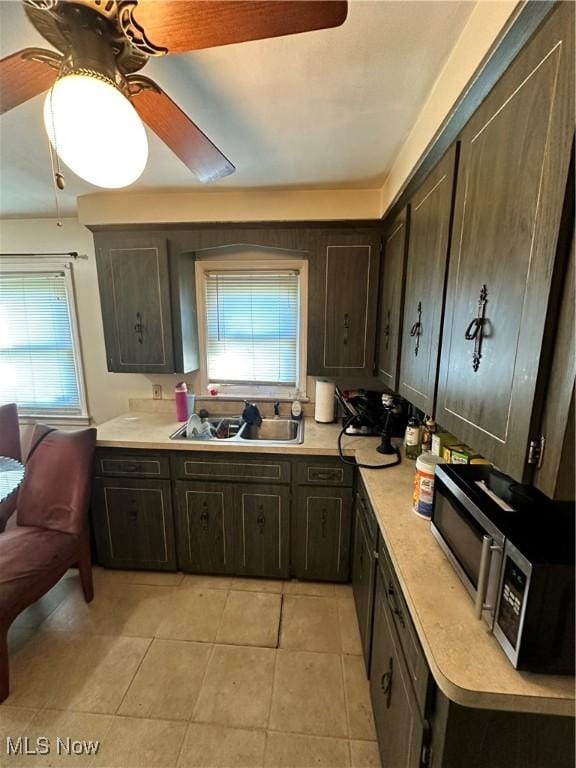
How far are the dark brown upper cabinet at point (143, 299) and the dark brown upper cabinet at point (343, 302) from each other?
905mm

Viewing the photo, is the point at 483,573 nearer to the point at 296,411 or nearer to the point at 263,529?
the point at 263,529

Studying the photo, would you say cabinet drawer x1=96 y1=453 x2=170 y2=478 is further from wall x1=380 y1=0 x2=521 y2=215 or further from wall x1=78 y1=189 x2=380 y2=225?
wall x1=380 y1=0 x2=521 y2=215

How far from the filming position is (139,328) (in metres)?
2.20

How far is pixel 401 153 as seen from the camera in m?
1.55

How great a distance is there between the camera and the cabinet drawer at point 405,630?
78 centimetres

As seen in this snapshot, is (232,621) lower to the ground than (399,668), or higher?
lower

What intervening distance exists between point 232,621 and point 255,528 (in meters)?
0.49

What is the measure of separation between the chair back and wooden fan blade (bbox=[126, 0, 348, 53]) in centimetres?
178

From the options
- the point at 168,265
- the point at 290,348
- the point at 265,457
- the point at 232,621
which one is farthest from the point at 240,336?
the point at 232,621

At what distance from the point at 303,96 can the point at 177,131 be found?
50 centimetres

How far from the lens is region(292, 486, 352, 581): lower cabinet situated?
1925 mm

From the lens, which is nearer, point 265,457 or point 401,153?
point 401,153

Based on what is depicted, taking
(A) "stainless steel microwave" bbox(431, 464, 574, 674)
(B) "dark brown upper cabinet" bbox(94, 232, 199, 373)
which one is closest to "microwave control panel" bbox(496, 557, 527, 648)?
(A) "stainless steel microwave" bbox(431, 464, 574, 674)

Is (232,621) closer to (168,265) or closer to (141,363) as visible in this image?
(141,363)
